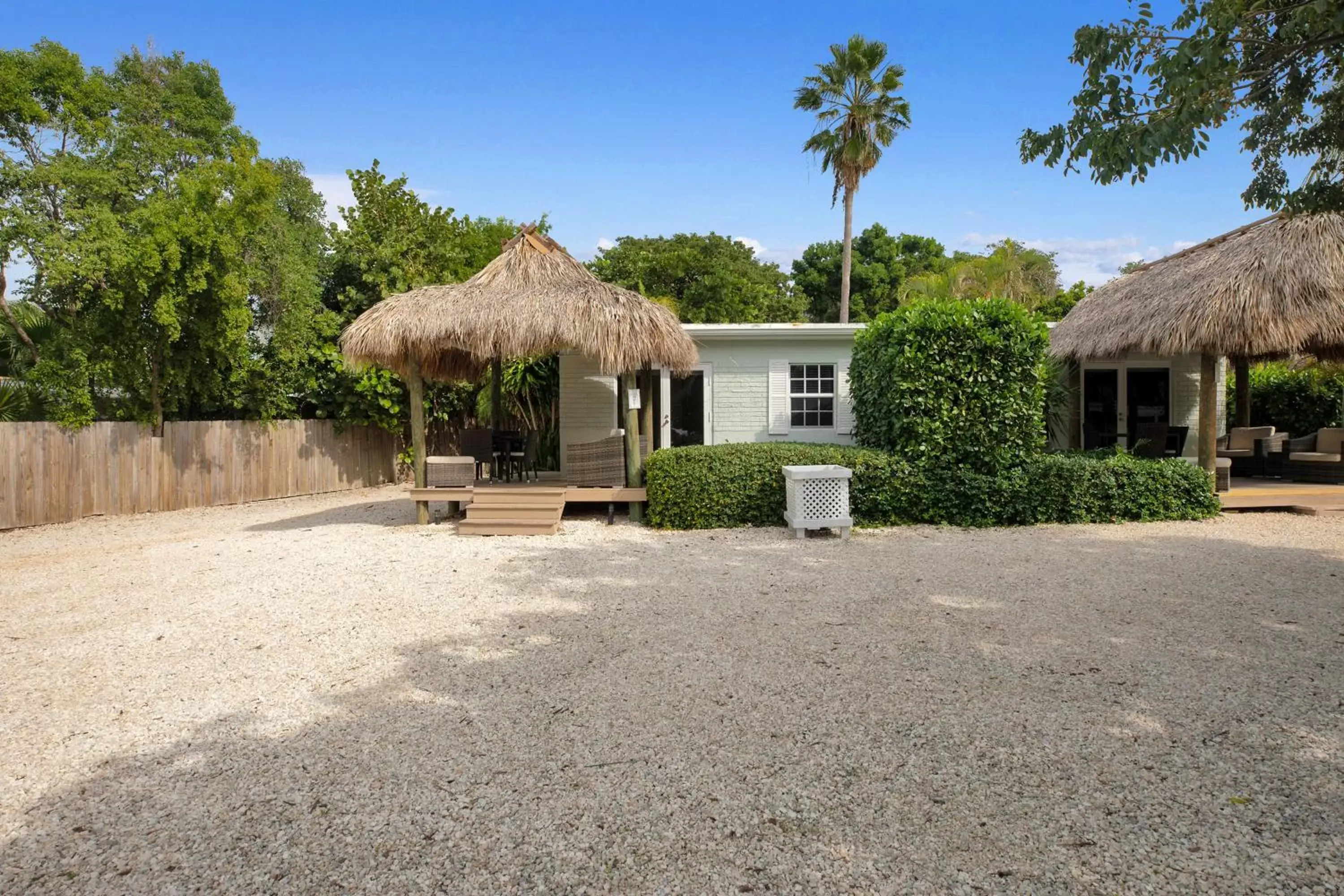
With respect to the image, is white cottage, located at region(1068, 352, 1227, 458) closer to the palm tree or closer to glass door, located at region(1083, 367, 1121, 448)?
glass door, located at region(1083, 367, 1121, 448)

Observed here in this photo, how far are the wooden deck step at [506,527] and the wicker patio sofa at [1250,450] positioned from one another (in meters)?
11.3

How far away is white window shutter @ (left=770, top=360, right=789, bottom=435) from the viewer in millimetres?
13477

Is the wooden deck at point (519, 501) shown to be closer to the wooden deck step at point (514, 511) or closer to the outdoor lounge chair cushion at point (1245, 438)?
the wooden deck step at point (514, 511)

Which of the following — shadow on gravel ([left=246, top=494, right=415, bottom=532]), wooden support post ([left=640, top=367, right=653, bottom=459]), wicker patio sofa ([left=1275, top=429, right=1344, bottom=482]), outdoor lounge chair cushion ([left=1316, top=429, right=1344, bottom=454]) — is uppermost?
wooden support post ([left=640, top=367, right=653, bottom=459])

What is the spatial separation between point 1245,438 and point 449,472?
1375cm

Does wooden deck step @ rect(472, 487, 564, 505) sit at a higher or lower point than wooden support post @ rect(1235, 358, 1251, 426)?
lower

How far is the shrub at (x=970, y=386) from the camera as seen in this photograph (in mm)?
9539

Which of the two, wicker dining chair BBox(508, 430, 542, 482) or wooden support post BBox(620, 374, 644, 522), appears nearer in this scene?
wooden support post BBox(620, 374, 644, 522)

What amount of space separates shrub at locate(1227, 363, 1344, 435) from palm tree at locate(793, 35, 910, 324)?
1022 cm

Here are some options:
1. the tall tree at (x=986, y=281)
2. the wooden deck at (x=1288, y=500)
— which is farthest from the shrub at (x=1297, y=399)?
the tall tree at (x=986, y=281)

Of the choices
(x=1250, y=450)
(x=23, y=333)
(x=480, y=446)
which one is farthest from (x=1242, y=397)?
(x=23, y=333)

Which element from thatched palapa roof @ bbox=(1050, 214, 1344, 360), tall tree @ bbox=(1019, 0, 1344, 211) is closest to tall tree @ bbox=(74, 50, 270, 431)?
tall tree @ bbox=(1019, 0, 1344, 211)

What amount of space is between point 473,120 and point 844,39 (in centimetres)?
1318

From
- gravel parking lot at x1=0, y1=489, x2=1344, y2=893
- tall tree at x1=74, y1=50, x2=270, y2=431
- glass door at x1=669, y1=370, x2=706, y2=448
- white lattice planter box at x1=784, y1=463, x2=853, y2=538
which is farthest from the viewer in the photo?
glass door at x1=669, y1=370, x2=706, y2=448
